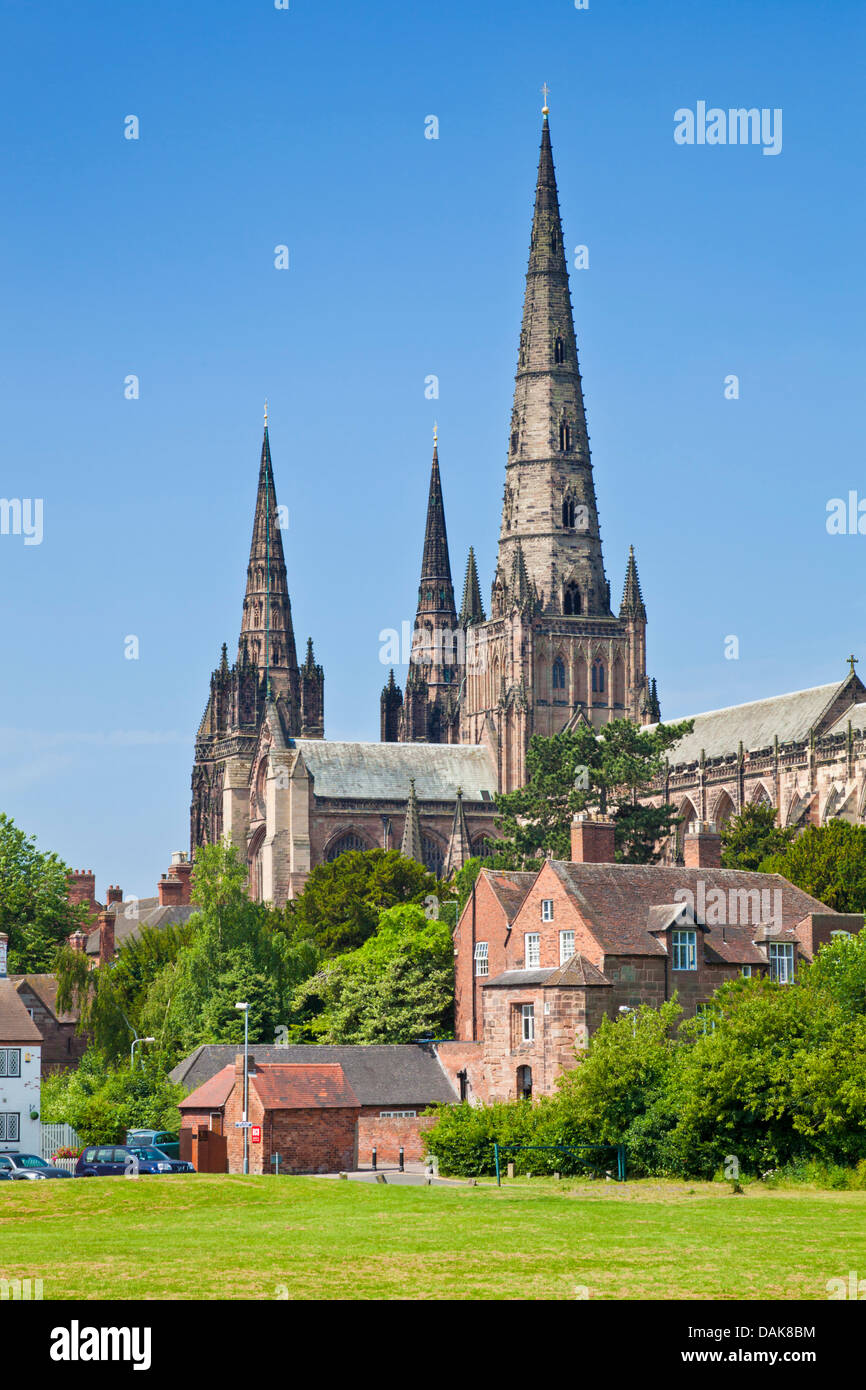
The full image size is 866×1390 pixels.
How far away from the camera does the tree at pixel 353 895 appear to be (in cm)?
9650

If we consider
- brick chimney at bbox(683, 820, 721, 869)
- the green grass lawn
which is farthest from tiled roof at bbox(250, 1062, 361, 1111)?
brick chimney at bbox(683, 820, 721, 869)

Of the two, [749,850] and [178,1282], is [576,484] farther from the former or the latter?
[178,1282]

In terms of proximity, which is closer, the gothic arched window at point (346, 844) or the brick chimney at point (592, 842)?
the brick chimney at point (592, 842)

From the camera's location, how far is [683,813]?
4801 inches

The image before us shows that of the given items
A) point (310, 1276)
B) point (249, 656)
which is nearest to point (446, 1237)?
point (310, 1276)

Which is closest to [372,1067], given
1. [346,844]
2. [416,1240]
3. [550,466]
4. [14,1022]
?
[14,1022]

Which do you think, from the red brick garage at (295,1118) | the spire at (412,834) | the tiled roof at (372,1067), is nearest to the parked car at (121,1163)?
the red brick garage at (295,1118)

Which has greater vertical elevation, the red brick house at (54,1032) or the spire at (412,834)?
the spire at (412,834)

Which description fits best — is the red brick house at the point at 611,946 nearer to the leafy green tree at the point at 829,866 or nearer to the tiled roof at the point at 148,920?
the leafy green tree at the point at 829,866

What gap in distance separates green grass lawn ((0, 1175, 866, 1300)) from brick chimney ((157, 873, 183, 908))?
81.3 metres

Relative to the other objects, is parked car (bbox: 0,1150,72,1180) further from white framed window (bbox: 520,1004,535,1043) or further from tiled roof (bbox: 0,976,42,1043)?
tiled roof (bbox: 0,976,42,1043)

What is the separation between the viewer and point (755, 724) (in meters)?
120

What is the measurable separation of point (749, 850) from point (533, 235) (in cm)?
6266

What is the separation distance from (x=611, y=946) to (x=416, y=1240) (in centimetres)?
2406
